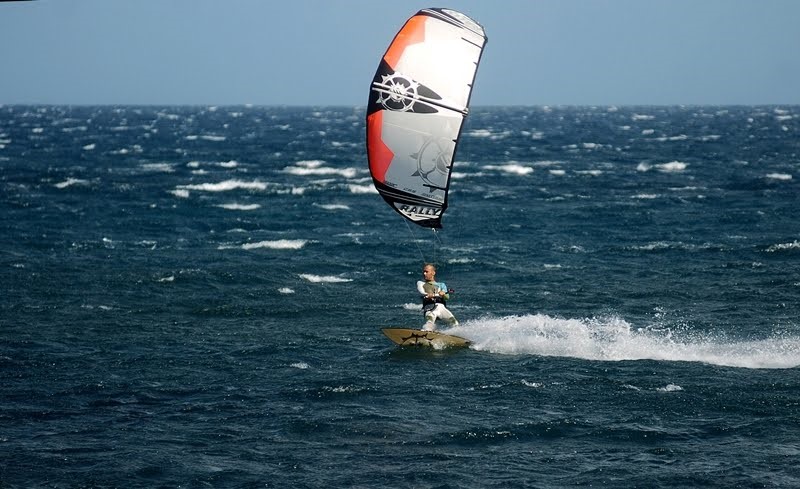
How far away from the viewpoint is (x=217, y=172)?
3034 inches

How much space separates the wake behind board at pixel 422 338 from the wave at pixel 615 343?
587mm

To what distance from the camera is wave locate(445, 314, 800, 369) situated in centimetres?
2344

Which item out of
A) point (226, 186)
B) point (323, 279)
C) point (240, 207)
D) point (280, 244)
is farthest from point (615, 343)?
point (226, 186)

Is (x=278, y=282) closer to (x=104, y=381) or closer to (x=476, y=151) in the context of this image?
(x=104, y=381)

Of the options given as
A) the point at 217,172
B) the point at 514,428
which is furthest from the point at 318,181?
the point at 514,428

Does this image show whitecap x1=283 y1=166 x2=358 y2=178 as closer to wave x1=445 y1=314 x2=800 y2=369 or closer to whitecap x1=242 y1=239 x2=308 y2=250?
→ whitecap x1=242 y1=239 x2=308 y2=250

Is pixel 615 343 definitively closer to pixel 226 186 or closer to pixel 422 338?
pixel 422 338

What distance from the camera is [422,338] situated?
2419 cm

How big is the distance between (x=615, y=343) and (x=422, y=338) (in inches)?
178

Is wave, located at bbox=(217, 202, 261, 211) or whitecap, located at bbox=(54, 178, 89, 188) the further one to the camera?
whitecap, located at bbox=(54, 178, 89, 188)

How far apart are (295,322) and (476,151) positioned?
247 ft

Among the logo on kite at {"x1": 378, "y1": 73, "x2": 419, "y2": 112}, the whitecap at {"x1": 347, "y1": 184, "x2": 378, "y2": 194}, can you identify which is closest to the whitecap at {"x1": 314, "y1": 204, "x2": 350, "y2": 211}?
the whitecap at {"x1": 347, "y1": 184, "x2": 378, "y2": 194}

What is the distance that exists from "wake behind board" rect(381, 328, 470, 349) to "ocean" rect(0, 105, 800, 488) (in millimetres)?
237

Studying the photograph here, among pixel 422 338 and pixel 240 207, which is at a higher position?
pixel 422 338
